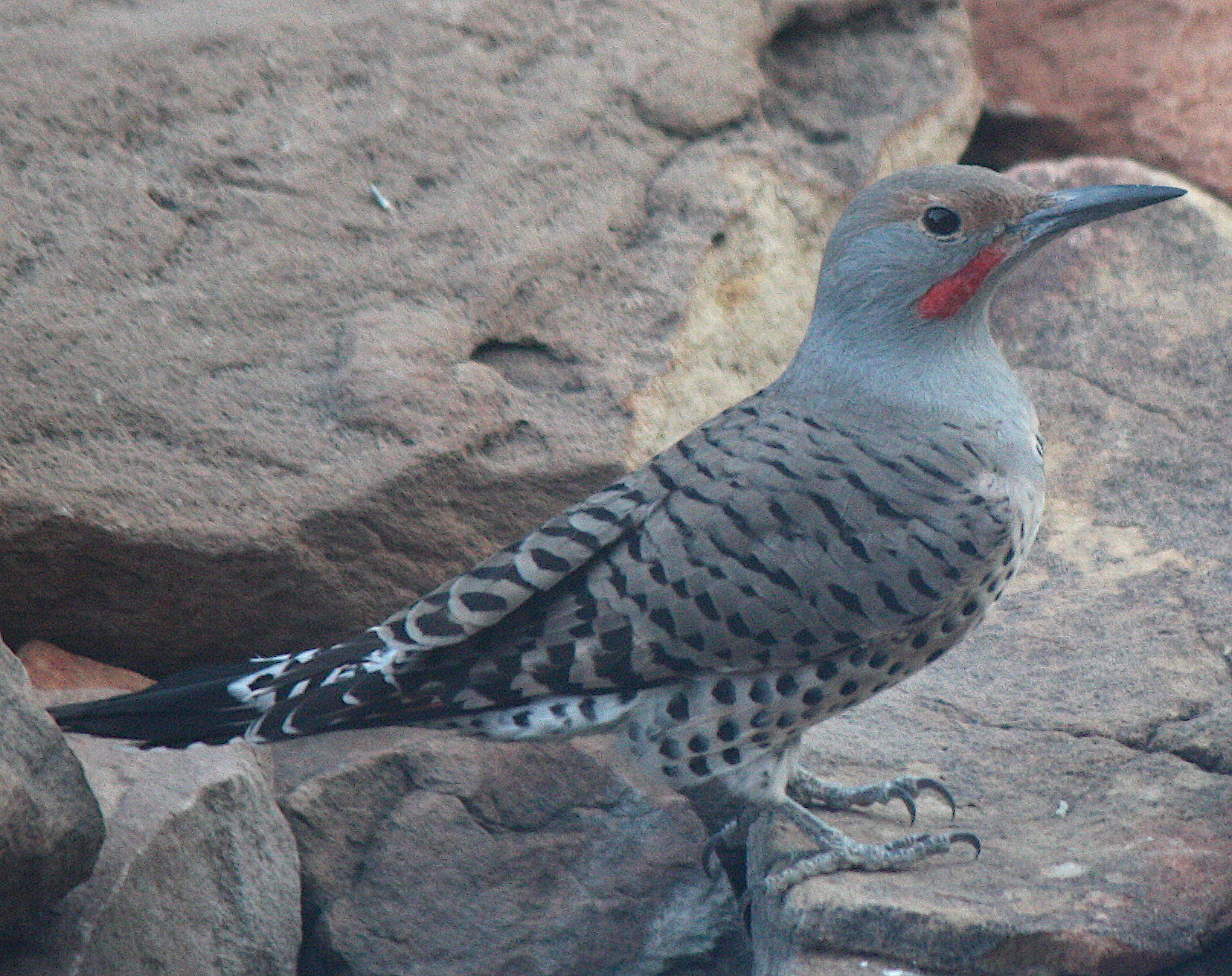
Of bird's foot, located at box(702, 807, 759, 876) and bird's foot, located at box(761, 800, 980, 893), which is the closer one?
bird's foot, located at box(761, 800, 980, 893)

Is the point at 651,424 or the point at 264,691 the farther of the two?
the point at 651,424

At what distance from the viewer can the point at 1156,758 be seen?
400cm

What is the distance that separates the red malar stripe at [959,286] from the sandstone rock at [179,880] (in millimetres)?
1971

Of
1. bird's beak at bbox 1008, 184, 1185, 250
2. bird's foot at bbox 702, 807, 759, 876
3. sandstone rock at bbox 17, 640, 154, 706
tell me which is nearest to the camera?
bird's beak at bbox 1008, 184, 1185, 250

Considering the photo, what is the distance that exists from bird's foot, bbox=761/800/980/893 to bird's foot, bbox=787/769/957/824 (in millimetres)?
200

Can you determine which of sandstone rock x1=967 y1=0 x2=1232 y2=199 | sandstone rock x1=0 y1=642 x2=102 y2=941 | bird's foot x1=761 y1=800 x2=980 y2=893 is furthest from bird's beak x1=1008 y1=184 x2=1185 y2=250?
sandstone rock x1=967 y1=0 x2=1232 y2=199

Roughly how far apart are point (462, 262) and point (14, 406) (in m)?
1.37

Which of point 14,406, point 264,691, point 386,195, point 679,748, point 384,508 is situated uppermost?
point 386,195

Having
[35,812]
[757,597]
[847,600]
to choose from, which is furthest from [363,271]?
[35,812]

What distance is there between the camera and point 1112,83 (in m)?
6.64

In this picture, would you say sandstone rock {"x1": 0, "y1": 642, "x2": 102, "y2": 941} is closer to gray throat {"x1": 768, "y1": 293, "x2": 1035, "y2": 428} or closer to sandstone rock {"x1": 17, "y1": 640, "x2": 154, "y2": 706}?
sandstone rock {"x1": 17, "y1": 640, "x2": 154, "y2": 706}

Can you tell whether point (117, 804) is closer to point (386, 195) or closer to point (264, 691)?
point (264, 691)

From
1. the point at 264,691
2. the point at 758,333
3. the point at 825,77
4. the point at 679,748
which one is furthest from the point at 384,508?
the point at 825,77

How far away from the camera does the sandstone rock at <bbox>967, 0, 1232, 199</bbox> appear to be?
6.51 metres
